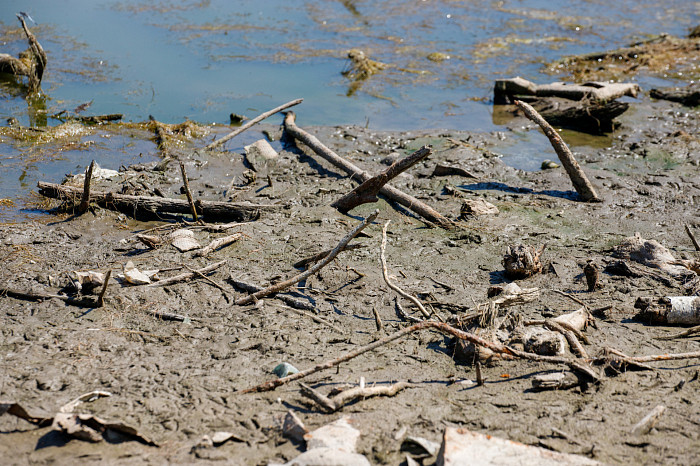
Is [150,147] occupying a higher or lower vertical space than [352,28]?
lower

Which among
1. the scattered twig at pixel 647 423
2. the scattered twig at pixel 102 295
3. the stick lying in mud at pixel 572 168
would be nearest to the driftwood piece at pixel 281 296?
the scattered twig at pixel 102 295

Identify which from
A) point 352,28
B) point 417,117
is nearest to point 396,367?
point 417,117

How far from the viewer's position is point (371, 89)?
12.4 meters

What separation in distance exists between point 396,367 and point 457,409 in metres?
0.64

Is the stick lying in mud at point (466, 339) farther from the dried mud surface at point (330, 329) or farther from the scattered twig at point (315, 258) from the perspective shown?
the scattered twig at point (315, 258)

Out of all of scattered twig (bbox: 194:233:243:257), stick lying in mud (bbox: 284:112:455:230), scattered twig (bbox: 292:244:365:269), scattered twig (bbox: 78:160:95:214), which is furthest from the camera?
stick lying in mud (bbox: 284:112:455:230)

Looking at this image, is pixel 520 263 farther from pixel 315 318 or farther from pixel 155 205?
pixel 155 205

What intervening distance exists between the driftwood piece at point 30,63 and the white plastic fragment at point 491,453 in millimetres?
9737

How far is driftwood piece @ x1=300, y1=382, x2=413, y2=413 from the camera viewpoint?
3.76m

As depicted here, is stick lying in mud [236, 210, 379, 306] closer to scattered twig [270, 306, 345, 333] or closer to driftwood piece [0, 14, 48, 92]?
scattered twig [270, 306, 345, 333]

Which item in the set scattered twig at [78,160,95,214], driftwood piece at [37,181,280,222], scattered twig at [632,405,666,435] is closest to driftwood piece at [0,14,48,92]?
driftwood piece at [37,181,280,222]

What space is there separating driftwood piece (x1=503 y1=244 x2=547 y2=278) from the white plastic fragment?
8.65ft

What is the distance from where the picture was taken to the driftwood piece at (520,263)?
227 inches

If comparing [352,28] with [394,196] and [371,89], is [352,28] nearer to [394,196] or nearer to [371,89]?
[371,89]
